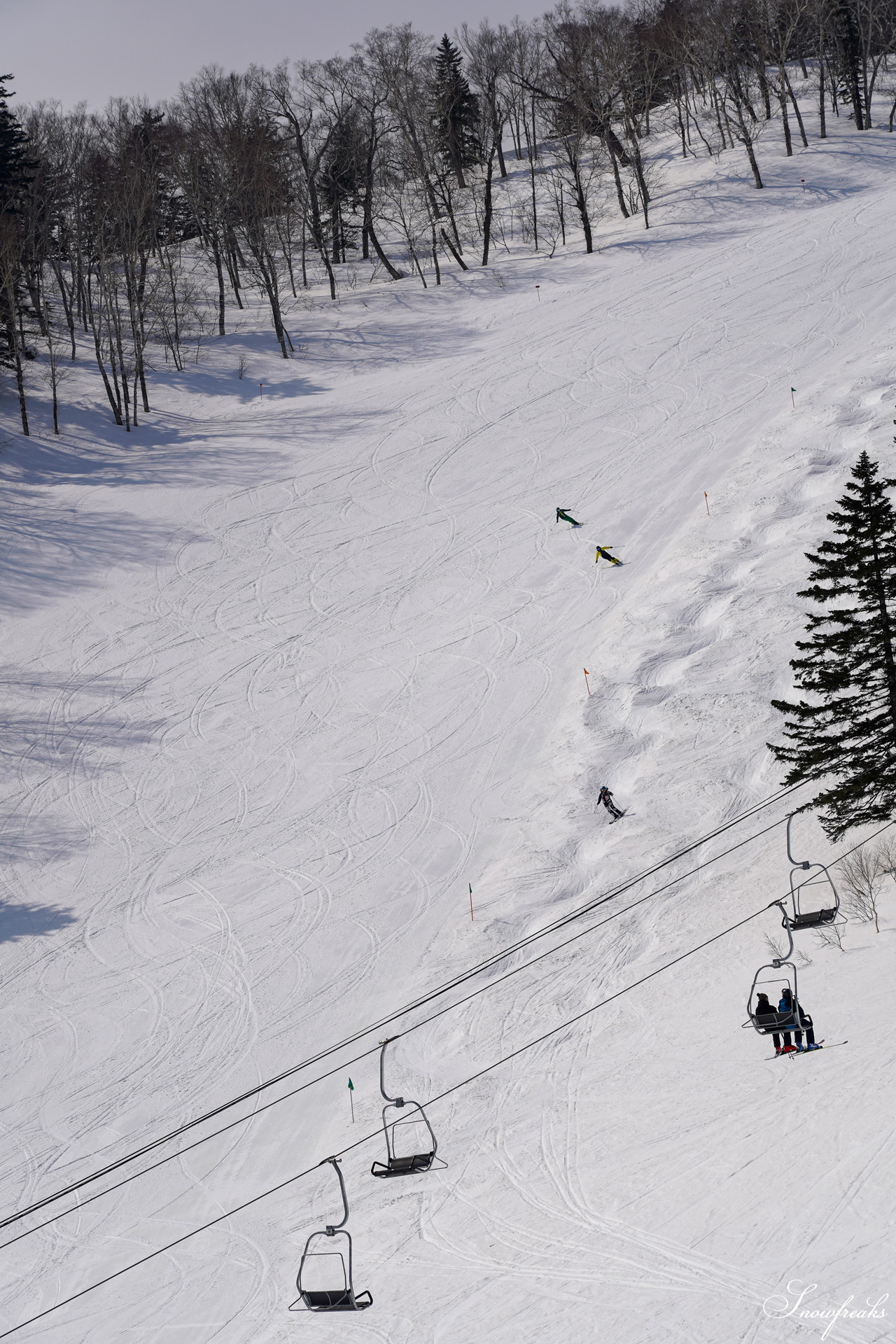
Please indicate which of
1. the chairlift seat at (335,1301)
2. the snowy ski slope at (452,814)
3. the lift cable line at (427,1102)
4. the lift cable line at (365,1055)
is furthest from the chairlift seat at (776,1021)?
the chairlift seat at (335,1301)

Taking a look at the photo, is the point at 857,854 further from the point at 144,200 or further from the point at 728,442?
the point at 144,200

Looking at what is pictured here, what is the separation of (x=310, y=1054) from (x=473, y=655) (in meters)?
12.4

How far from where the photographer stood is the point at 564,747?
82.5ft

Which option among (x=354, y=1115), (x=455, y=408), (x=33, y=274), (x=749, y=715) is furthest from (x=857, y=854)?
(x=33, y=274)

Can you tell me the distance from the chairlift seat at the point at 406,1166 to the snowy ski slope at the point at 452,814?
0.63m

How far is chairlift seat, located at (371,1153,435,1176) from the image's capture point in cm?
1394

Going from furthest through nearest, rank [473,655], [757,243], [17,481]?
[757,243] < [17,481] < [473,655]

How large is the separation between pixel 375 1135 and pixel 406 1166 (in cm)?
250

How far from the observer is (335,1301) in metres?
12.2

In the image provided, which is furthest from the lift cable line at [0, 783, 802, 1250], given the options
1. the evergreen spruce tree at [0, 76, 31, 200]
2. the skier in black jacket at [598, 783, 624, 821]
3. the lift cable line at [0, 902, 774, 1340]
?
the evergreen spruce tree at [0, 76, 31, 200]

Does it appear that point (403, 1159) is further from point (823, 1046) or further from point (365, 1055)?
point (823, 1046)

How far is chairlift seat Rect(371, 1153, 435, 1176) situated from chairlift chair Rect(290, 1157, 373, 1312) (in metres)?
0.63

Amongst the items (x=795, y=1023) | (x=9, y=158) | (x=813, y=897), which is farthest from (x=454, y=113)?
(x=795, y=1023)

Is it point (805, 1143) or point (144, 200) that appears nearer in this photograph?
point (805, 1143)
